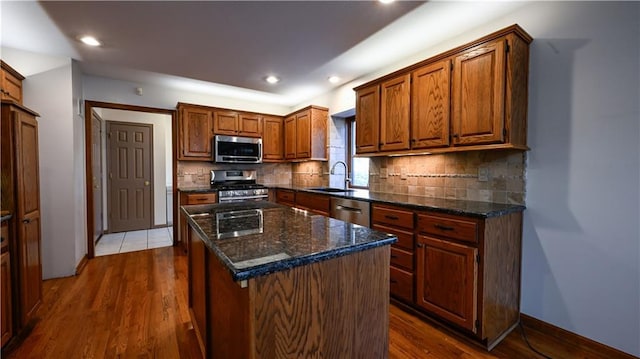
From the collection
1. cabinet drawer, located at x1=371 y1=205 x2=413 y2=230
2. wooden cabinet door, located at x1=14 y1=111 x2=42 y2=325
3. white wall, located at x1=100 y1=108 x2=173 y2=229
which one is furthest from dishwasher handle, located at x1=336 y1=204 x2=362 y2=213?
white wall, located at x1=100 y1=108 x2=173 y2=229

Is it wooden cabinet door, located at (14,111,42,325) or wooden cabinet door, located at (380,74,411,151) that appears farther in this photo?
wooden cabinet door, located at (380,74,411,151)

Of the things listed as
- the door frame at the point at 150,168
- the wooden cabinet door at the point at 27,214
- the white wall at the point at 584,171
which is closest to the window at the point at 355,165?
the white wall at the point at 584,171

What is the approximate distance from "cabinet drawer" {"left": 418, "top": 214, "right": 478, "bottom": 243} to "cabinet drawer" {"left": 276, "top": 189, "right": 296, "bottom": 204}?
224 cm

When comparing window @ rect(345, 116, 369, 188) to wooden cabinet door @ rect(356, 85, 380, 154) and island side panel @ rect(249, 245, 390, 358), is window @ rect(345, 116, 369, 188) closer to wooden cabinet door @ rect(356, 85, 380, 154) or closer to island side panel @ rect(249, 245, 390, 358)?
wooden cabinet door @ rect(356, 85, 380, 154)

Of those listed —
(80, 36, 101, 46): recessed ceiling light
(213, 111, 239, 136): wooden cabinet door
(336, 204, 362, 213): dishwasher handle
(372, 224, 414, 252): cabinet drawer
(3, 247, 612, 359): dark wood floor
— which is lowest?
(3, 247, 612, 359): dark wood floor

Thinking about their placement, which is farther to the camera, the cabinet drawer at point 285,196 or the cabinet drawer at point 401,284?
the cabinet drawer at point 285,196

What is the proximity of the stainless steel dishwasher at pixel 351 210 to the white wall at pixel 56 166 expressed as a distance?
2856 mm

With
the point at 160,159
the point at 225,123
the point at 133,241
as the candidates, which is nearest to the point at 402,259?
the point at 225,123

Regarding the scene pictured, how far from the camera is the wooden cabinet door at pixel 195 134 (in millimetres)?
4082

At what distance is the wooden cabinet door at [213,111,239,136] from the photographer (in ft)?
14.1

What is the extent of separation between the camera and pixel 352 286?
114 centimetres

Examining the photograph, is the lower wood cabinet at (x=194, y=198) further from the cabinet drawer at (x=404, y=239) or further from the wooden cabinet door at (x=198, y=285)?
the cabinet drawer at (x=404, y=239)

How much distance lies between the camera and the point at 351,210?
2.87m

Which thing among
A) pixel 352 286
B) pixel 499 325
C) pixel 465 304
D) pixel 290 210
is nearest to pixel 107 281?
pixel 290 210
